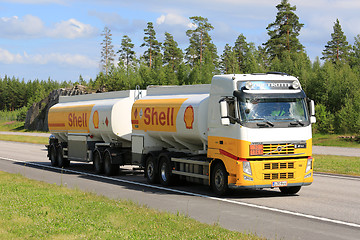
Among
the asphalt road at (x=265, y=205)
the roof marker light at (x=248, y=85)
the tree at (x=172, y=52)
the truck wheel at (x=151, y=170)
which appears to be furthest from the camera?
the tree at (x=172, y=52)

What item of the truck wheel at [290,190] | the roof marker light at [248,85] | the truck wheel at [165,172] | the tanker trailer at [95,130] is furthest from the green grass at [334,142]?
the roof marker light at [248,85]

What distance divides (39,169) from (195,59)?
3394 inches

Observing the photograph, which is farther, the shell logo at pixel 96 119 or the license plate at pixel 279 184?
the shell logo at pixel 96 119

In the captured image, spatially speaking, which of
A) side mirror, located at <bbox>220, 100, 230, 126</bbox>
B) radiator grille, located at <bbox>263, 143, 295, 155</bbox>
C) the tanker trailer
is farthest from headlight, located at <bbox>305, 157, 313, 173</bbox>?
the tanker trailer

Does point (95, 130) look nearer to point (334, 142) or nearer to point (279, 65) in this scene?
point (334, 142)

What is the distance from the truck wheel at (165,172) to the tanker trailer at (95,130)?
3967mm

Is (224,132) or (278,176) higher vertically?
(224,132)

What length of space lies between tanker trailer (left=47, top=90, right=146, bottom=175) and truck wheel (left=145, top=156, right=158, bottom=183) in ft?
9.46

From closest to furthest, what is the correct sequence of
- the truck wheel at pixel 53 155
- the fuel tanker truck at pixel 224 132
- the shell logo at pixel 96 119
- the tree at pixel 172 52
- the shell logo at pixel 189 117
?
the fuel tanker truck at pixel 224 132 → the shell logo at pixel 189 117 → the shell logo at pixel 96 119 → the truck wheel at pixel 53 155 → the tree at pixel 172 52

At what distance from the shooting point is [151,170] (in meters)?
19.6

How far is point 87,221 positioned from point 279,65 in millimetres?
67487

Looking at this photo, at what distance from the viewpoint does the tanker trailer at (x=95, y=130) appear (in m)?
22.8

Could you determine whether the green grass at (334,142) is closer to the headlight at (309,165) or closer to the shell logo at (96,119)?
the shell logo at (96,119)

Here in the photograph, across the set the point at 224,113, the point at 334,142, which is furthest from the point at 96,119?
the point at 334,142
